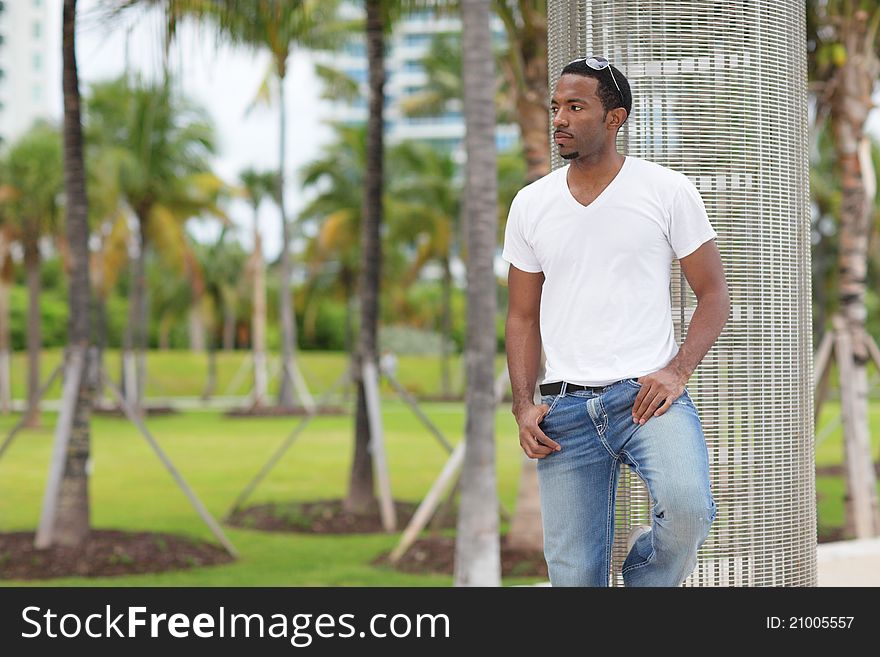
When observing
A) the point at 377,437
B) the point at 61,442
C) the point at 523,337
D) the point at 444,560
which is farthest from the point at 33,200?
the point at 523,337

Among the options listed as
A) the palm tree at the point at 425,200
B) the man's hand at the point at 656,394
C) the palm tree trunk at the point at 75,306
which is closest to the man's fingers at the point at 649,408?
the man's hand at the point at 656,394

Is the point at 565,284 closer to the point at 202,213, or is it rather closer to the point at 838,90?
the point at 838,90

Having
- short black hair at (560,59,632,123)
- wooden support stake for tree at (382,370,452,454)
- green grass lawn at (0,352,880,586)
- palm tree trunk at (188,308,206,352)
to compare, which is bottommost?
palm tree trunk at (188,308,206,352)

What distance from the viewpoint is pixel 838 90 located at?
36.1 ft

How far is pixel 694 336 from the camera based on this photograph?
326 centimetres

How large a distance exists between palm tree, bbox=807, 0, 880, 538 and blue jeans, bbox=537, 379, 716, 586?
7628 mm

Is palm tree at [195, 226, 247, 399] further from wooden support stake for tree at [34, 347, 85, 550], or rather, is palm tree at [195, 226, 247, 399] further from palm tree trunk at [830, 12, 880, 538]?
palm tree trunk at [830, 12, 880, 538]

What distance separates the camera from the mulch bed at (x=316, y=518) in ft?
39.2

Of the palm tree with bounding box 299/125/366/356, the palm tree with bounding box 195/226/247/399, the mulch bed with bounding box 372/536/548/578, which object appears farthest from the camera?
the palm tree with bounding box 195/226/247/399

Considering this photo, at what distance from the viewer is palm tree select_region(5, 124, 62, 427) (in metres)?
26.0

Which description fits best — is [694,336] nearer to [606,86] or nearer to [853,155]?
[606,86]

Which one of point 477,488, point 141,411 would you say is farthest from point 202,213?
point 477,488

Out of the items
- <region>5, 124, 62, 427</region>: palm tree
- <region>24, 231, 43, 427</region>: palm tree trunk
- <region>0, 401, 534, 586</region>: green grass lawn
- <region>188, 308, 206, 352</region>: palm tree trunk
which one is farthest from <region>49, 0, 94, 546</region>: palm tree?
<region>188, 308, 206, 352</region>: palm tree trunk

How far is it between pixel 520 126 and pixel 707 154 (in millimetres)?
6032
